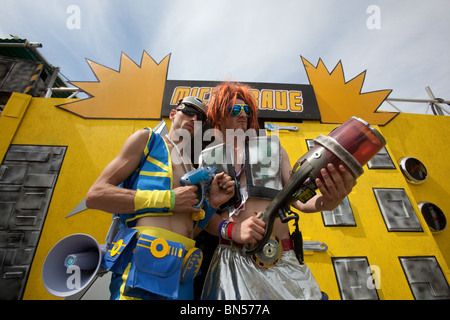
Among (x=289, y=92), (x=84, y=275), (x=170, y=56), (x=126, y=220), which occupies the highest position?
(x=170, y=56)

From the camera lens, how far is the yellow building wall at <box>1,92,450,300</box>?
309cm

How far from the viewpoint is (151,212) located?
4.75 feet

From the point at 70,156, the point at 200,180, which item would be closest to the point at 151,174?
the point at 200,180

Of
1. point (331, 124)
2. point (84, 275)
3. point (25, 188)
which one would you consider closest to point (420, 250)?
point (331, 124)

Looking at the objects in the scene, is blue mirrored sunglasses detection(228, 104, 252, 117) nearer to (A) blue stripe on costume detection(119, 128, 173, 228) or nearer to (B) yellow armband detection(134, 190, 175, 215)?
(A) blue stripe on costume detection(119, 128, 173, 228)

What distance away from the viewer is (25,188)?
354 cm

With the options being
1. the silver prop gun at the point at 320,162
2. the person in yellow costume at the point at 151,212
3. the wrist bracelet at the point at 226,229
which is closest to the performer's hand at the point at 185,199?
the person in yellow costume at the point at 151,212

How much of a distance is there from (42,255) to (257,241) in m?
3.82

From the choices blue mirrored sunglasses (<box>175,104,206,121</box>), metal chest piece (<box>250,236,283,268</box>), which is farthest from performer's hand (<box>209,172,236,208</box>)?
blue mirrored sunglasses (<box>175,104,206,121</box>)

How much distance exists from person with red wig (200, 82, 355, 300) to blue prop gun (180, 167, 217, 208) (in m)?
0.19

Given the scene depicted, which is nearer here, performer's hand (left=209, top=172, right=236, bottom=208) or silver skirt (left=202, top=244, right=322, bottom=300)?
silver skirt (left=202, top=244, right=322, bottom=300)

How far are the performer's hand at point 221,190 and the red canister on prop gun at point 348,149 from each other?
53 cm
